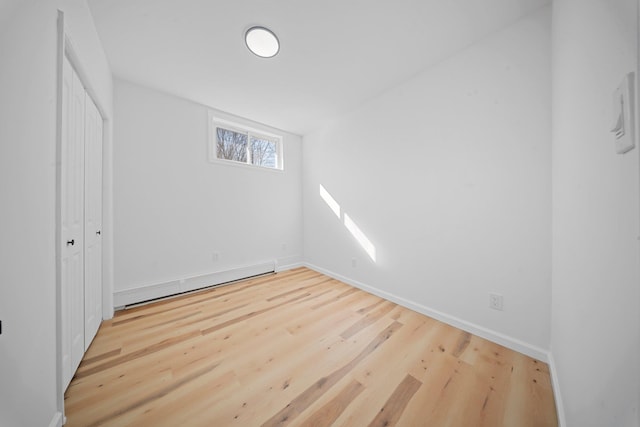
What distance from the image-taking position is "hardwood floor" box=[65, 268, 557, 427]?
3.51 feet

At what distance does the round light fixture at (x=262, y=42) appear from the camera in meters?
1.62

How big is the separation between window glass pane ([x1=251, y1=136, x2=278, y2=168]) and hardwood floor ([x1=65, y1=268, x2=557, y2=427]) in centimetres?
222

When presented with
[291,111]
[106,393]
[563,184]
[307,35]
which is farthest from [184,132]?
[563,184]

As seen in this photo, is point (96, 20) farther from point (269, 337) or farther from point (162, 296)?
point (269, 337)

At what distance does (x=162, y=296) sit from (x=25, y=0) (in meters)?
2.52

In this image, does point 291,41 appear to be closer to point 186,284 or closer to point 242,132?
point 242,132

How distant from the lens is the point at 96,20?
1510 mm

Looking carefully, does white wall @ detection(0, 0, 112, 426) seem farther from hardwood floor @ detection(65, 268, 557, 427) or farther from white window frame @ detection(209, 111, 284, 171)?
Result: white window frame @ detection(209, 111, 284, 171)

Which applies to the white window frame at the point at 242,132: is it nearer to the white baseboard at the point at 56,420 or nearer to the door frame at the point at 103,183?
the door frame at the point at 103,183

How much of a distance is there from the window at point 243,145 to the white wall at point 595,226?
3117mm

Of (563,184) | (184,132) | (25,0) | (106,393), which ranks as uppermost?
(184,132)

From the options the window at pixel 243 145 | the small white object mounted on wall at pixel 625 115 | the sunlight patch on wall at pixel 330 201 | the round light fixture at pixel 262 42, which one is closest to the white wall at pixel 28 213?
the round light fixture at pixel 262 42

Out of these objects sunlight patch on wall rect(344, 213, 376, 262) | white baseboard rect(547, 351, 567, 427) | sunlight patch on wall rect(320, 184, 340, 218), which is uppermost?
sunlight patch on wall rect(320, 184, 340, 218)

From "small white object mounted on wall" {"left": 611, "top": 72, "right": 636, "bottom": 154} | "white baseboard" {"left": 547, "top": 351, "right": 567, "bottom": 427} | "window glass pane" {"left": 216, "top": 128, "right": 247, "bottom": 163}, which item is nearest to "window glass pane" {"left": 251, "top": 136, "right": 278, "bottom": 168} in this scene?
"window glass pane" {"left": 216, "top": 128, "right": 247, "bottom": 163}
